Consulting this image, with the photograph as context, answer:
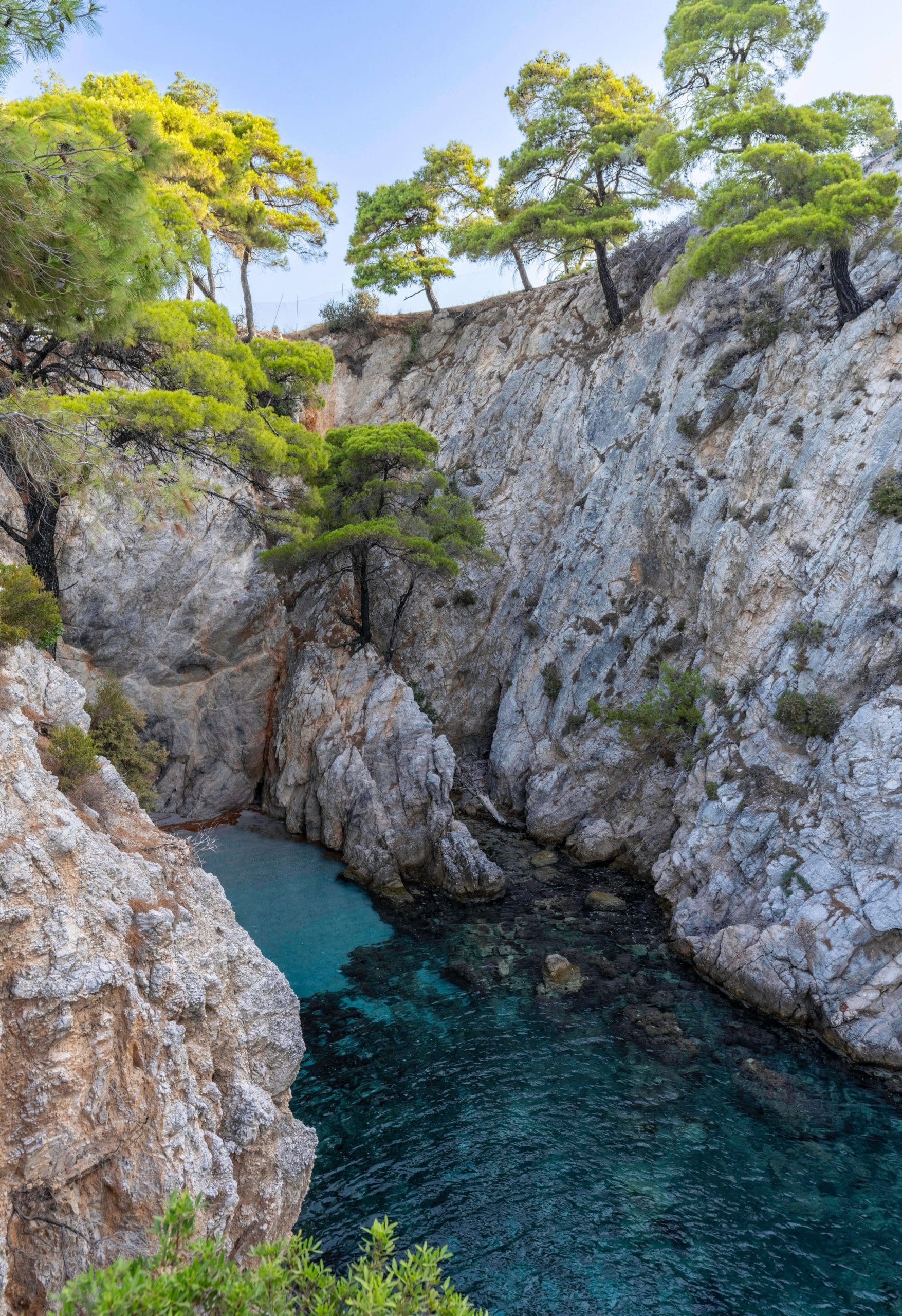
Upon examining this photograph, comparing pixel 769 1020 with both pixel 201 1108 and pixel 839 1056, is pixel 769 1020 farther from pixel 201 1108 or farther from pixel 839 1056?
pixel 201 1108

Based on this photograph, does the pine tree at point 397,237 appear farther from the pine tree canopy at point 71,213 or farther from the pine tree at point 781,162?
the pine tree canopy at point 71,213

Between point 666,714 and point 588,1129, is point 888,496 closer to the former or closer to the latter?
point 666,714

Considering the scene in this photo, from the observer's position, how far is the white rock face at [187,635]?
21141mm

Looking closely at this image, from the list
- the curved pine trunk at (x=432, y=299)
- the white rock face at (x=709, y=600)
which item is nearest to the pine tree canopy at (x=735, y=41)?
the white rock face at (x=709, y=600)

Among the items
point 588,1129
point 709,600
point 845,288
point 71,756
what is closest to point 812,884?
point 588,1129

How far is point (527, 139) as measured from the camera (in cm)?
2648

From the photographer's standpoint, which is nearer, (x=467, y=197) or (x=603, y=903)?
(x=603, y=903)

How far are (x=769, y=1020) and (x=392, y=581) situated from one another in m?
18.6

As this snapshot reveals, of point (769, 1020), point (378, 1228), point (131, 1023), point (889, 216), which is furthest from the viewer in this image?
point (889, 216)

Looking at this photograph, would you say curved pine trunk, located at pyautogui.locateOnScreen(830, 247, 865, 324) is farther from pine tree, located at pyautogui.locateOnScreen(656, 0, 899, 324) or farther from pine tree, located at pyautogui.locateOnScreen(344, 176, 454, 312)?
pine tree, located at pyautogui.locateOnScreen(344, 176, 454, 312)

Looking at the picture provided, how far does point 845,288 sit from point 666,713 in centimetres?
1233

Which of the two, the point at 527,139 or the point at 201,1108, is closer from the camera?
the point at 201,1108

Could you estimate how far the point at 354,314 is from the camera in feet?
116

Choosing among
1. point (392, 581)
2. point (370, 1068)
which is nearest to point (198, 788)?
point (392, 581)
